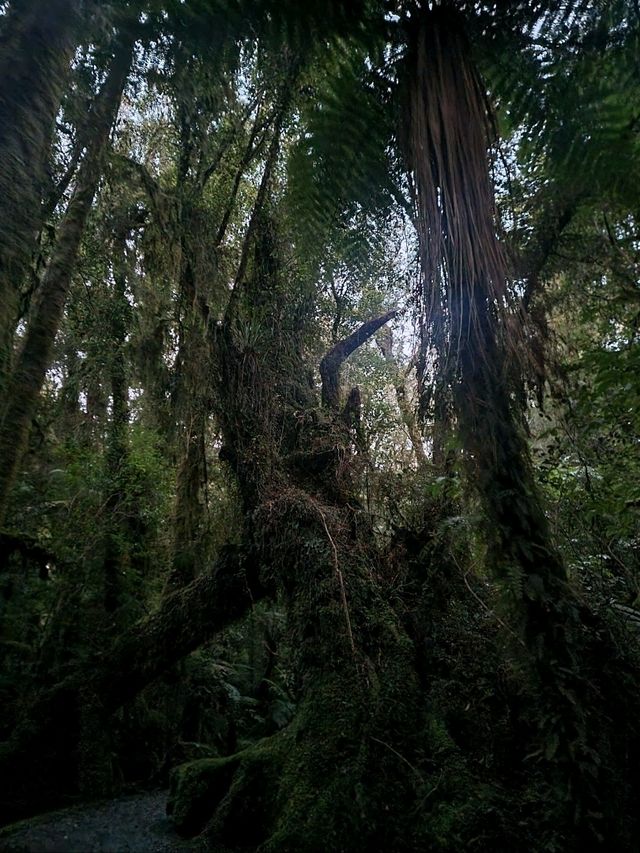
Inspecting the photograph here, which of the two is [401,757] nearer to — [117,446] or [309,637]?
[309,637]

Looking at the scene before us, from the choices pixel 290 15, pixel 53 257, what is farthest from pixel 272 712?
pixel 290 15

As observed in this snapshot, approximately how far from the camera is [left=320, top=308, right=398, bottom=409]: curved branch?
Result: 7.31 m

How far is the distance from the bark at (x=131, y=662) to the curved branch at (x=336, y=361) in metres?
2.82

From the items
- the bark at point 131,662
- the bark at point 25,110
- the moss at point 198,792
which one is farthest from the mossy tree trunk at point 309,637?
the bark at point 25,110

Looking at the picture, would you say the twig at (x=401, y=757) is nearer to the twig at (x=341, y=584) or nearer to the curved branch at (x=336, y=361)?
the twig at (x=341, y=584)

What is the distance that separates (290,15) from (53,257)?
170 inches

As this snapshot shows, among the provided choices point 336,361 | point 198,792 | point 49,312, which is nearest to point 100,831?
point 198,792

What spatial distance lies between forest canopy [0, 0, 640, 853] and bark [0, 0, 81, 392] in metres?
0.01

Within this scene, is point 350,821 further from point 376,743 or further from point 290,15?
point 290,15

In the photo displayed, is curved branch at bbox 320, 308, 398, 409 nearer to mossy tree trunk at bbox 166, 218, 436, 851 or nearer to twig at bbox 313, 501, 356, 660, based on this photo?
mossy tree trunk at bbox 166, 218, 436, 851

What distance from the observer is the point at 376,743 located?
10.7 feet

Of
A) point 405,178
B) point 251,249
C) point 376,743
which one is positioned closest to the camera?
point 405,178

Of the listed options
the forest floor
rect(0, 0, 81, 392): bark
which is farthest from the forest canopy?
the forest floor

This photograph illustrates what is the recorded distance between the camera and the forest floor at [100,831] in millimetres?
3109
